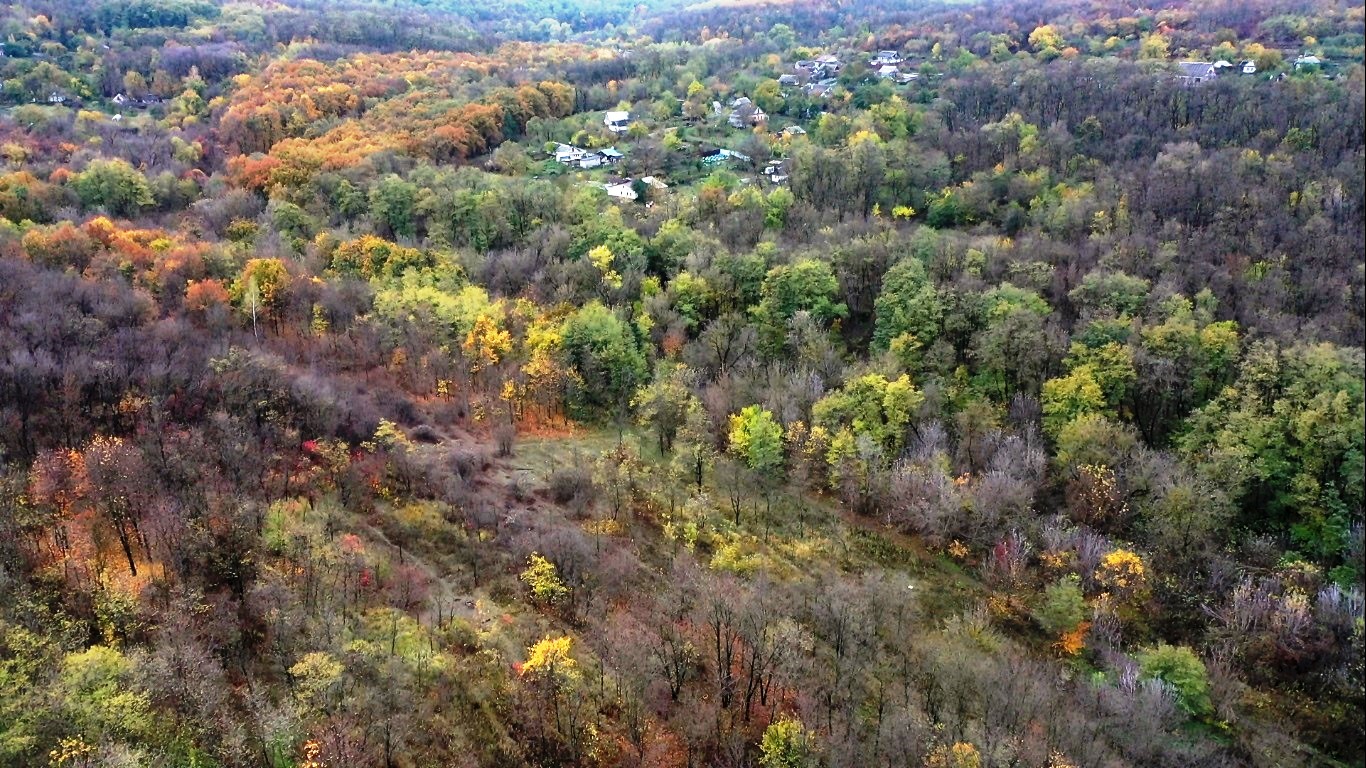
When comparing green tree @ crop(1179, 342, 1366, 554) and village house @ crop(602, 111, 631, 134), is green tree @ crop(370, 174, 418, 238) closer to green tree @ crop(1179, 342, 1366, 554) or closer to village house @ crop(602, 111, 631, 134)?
village house @ crop(602, 111, 631, 134)

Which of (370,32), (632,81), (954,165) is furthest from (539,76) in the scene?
(954,165)

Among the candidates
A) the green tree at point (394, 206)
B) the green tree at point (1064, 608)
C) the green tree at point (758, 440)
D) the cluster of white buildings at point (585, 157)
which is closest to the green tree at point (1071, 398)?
the green tree at point (1064, 608)

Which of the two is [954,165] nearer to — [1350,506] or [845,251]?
[845,251]

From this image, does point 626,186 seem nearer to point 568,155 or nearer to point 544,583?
point 568,155

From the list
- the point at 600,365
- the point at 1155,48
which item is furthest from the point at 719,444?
the point at 1155,48

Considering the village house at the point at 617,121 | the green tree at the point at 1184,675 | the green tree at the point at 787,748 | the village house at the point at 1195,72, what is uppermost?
the village house at the point at 1195,72

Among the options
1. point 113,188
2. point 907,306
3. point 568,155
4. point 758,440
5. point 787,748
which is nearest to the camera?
point 787,748

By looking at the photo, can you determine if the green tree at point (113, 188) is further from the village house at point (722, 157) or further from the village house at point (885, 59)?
the village house at point (885, 59)
